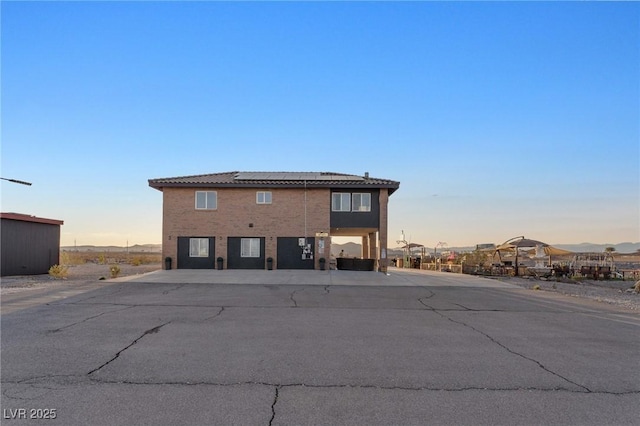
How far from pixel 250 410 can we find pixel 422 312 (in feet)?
26.6

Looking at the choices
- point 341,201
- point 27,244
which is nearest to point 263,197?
point 341,201

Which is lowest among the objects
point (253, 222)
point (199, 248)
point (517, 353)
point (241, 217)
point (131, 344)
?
point (517, 353)

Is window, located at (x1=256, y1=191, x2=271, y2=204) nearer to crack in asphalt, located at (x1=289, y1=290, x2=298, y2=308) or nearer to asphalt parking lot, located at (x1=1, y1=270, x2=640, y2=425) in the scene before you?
crack in asphalt, located at (x1=289, y1=290, x2=298, y2=308)

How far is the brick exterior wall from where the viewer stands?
28.8m

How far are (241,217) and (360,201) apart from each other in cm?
812

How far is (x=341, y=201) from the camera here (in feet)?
96.6

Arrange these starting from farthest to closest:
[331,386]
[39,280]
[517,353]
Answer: [39,280] < [517,353] < [331,386]

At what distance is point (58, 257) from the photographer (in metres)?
28.5

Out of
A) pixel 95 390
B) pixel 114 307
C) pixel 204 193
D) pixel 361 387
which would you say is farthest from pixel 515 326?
pixel 204 193

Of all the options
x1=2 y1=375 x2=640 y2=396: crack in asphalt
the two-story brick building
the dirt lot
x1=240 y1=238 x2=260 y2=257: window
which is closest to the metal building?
the dirt lot

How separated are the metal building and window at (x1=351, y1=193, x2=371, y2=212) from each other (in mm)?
19491

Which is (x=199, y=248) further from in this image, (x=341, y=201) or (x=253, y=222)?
(x=341, y=201)

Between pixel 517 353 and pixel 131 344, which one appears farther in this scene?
pixel 131 344

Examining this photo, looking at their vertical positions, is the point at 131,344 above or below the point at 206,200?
below
